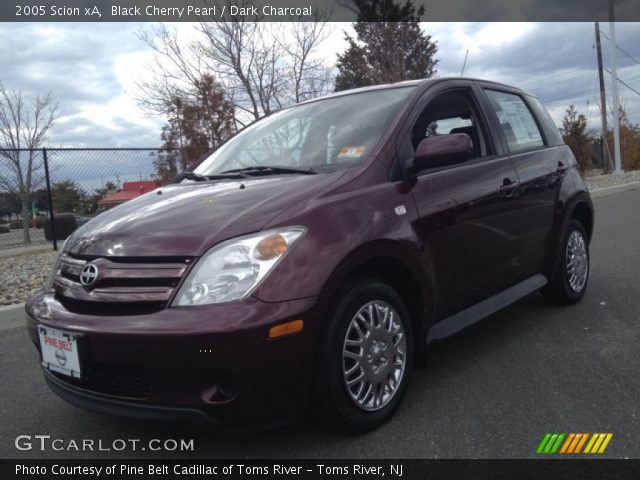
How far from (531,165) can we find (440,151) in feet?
4.52

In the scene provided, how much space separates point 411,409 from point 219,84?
12.3m

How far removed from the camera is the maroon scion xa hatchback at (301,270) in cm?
204

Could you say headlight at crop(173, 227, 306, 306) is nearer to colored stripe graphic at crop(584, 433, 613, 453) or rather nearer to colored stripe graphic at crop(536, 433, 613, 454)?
colored stripe graphic at crop(536, 433, 613, 454)

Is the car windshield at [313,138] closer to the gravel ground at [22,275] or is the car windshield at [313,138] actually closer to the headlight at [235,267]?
the headlight at [235,267]

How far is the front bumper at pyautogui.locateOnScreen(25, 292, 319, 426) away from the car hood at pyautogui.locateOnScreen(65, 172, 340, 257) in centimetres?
31

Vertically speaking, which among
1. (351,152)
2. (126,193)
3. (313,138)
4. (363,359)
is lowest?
(363,359)

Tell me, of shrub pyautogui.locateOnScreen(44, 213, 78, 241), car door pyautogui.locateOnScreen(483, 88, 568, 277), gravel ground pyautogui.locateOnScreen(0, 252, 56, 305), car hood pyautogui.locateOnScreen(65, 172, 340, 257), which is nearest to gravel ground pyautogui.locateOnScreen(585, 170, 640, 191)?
car door pyautogui.locateOnScreen(483, 88, 568, 277)

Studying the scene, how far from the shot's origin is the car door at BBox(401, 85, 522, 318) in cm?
283

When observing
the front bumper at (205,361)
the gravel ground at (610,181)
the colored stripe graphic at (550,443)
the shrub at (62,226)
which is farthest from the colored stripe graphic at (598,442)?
the gravel ground at (610,181)

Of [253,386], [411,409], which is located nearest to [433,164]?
[411,409]

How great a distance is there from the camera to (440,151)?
2.71 metres

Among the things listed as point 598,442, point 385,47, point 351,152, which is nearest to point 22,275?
point 351,152

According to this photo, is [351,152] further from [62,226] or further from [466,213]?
[62,226]

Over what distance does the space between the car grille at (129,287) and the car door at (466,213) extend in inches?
48.7
